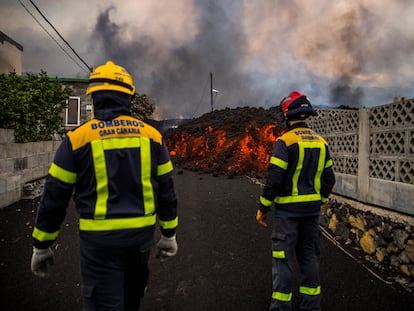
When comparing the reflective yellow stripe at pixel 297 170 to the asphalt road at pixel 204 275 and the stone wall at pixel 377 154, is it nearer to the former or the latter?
the asphalt road at pixel 204 275

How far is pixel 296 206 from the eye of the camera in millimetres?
2918

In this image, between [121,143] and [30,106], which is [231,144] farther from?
[121,143]

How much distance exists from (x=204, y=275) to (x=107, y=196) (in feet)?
8.44

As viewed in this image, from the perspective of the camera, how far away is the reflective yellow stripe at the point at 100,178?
1.93 meters

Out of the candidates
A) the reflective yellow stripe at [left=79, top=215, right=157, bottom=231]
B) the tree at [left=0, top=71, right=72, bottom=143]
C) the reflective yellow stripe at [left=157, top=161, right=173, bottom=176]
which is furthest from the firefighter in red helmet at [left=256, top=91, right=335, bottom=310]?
the tree at [left=0, top=71, right=72, bottom=143]

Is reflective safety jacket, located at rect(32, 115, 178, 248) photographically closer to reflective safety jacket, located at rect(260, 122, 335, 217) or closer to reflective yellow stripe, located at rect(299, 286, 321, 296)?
reflective safety jacket, located at rect(260, 122, 335, 217)

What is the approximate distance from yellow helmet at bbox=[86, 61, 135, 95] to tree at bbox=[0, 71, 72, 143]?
661 cm

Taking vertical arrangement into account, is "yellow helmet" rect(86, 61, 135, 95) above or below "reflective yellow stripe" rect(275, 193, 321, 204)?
above

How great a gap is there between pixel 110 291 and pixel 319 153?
231 centimetres

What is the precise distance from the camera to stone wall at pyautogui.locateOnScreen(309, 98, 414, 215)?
415 centimetres

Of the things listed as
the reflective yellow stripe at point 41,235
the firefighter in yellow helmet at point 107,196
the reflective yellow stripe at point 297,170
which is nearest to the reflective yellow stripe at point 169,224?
A: the firefighter in yellow helmet at point 107,196

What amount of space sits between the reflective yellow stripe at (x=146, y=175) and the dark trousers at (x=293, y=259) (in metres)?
1.49

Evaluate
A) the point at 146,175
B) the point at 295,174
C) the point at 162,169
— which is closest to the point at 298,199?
the point at 295,174

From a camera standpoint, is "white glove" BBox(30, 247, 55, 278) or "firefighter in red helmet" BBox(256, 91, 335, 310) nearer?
"white glove" BBox(30, 247, 55, 278)
